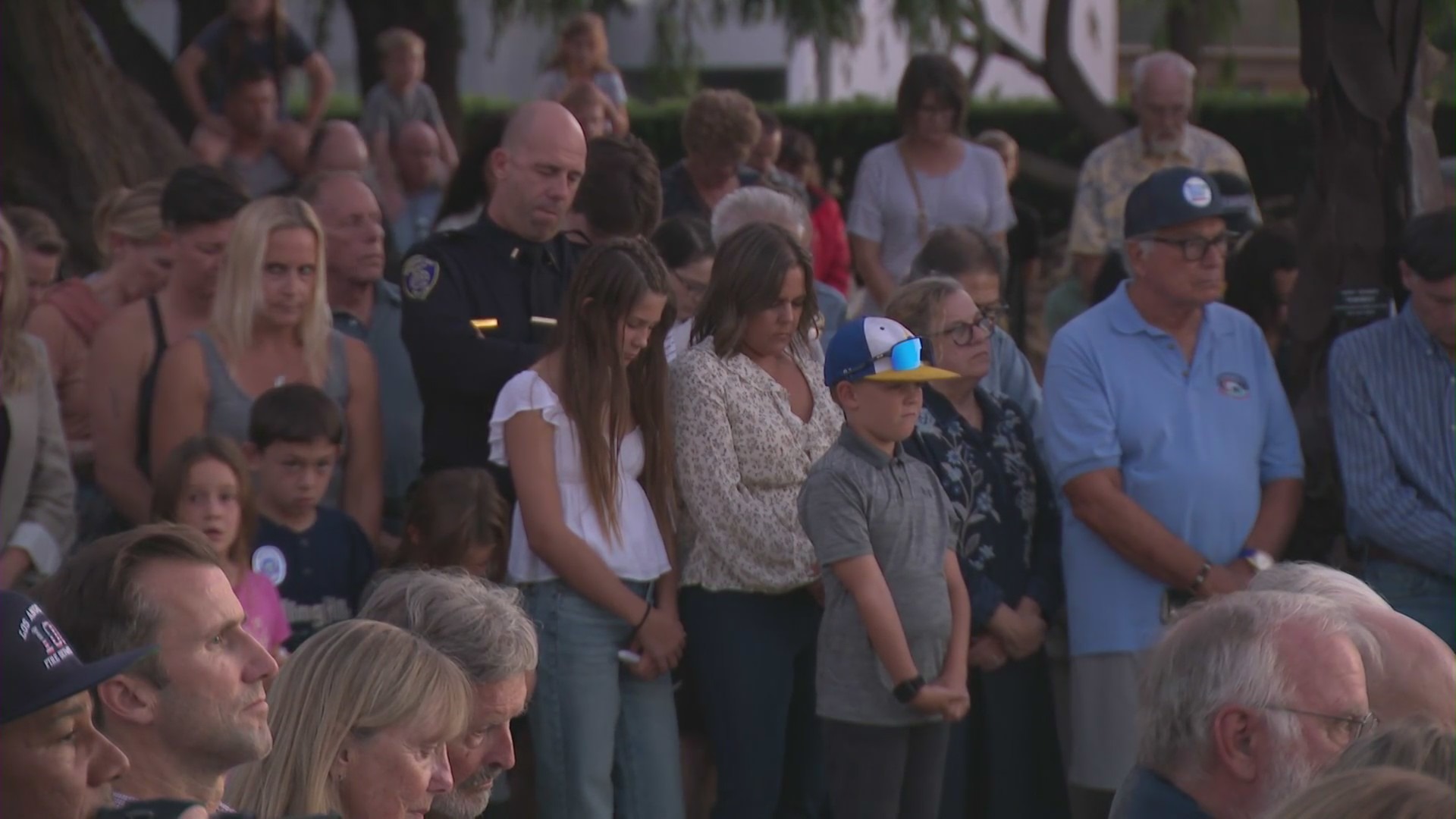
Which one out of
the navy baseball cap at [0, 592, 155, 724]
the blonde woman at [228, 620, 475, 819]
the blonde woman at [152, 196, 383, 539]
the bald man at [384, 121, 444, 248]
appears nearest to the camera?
the navy baseball cap at [0, 592, 155, 724]

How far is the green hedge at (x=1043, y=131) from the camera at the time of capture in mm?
17875

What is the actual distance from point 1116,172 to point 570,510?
407 cm

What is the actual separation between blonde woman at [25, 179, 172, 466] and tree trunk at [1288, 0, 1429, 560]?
3.54 meters

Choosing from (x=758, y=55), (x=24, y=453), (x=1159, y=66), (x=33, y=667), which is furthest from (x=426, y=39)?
(x=758, y=55)

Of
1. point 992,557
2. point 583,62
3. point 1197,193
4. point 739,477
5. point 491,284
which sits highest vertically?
point 583,62

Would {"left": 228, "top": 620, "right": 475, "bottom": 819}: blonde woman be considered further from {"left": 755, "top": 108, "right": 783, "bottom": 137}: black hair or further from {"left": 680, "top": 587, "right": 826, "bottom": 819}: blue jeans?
{"left": 755, "top": 108, "right": 783, "bottom": 137}: black hair

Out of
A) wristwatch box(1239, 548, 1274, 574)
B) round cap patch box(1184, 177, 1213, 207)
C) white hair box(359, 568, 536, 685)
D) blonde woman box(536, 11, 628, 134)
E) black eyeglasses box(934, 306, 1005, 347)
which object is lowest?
wristwatch box(1239, 548, 1274, 574)

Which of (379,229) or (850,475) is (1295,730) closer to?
(850,475)

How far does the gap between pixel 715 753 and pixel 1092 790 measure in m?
1.08

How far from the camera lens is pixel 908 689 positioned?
4.64 m

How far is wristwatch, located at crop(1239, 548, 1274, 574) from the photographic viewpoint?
515 cm

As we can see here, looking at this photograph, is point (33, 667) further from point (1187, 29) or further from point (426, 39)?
point (1187, 29)

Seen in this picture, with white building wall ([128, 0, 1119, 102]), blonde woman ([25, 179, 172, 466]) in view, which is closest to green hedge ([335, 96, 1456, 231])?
white building wall ([128, 0, 1119, 102])

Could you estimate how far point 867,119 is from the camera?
18422mm
